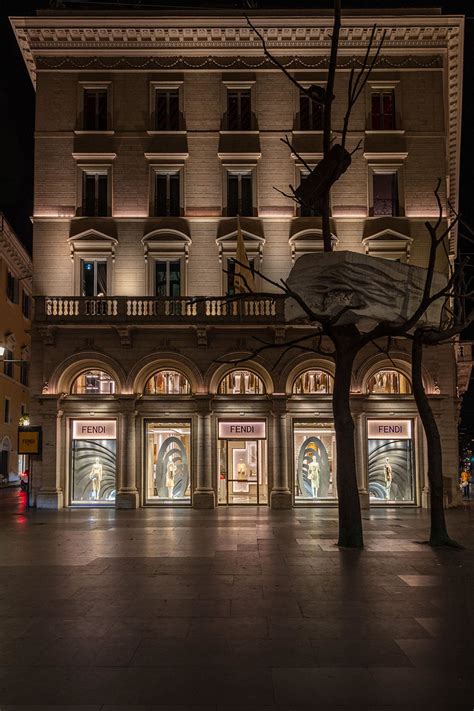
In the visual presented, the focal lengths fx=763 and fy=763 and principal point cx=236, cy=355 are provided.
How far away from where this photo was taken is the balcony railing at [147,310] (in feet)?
95.9

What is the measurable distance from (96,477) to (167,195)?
1169 centimetres

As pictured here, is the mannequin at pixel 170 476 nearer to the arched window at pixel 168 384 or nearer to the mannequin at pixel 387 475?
the arched window at pixel 168 384

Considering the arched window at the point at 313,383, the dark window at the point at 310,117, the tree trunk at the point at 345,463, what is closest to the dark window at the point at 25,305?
the dark window at the point at 310,117

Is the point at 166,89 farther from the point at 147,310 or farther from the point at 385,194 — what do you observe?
the point at 385,194

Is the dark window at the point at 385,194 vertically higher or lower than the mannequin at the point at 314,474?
higher

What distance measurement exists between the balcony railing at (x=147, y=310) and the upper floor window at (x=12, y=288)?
2353 centimetres

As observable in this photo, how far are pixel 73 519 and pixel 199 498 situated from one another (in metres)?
5.50

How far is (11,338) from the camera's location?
2026 inches

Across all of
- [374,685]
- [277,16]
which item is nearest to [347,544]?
[374,685]

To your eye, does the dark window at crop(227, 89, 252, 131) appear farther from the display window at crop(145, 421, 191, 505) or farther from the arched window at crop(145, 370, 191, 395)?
the display window at crop(145, 421, 191, 505)

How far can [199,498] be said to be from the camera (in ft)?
96.1

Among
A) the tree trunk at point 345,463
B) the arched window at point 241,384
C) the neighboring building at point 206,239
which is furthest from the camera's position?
the arched window at point 241,384

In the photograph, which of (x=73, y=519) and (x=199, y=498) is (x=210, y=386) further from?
(x=73, y=519)

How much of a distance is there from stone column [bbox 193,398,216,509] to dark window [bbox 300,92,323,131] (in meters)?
12.2
